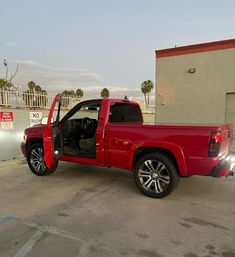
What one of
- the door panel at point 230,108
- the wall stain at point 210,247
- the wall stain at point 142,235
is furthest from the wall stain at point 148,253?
the door panel at point 230,108

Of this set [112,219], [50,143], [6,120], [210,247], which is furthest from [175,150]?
[6,120]

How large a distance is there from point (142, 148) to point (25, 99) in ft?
18.7

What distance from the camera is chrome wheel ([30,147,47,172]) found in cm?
595

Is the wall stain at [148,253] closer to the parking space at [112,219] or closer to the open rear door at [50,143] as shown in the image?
the parking space at [112,219]

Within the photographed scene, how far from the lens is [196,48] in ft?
44.5

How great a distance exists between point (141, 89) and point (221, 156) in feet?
171

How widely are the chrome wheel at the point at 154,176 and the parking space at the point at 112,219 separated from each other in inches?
9.3

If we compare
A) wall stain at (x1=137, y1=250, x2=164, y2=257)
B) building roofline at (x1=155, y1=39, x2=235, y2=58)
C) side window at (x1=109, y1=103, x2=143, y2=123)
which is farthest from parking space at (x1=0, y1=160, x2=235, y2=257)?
building roofline at (x1=155, y1=39, x2=235, y2=58)

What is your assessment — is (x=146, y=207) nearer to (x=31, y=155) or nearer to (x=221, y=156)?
(x=221, y=156)

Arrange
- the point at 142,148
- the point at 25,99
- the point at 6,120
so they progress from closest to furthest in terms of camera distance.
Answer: the point at 142,148
the point at 6,120
the point at 25,99

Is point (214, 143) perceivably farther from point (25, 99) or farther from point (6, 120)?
point (25, 99)

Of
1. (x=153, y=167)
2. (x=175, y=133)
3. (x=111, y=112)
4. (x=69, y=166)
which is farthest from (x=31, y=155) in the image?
(x=175, y=133)

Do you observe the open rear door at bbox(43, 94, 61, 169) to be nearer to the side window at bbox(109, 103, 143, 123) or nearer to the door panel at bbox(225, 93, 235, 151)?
the side window at bbox(109, 103, 143, 123)

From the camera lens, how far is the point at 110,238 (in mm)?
3092
